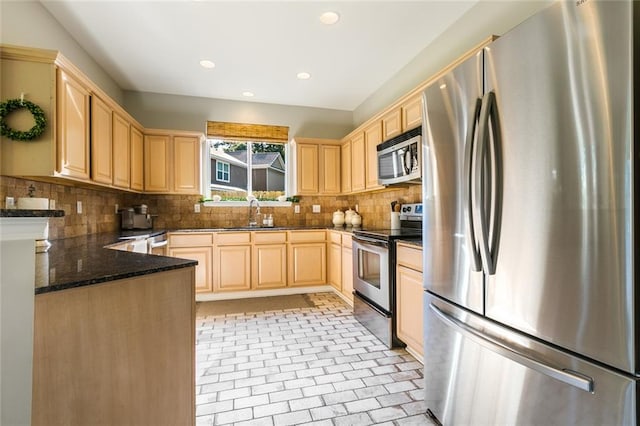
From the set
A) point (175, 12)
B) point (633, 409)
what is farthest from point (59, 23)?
point (633, 409)

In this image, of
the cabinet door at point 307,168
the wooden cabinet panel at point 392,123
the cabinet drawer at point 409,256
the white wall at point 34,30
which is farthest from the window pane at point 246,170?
the cabinet drawer at point 409,256

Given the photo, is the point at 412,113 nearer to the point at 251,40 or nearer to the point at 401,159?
the point at 401,159

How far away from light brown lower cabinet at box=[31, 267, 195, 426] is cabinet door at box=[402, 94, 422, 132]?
2.25 meters

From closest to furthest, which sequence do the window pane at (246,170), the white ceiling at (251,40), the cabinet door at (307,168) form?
the white ceiling at (251,40) → the cabinet door at (307,168) → the window pane at (246,170)

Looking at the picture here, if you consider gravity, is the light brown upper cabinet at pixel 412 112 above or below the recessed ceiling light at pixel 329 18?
below

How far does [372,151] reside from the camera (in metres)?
3.53

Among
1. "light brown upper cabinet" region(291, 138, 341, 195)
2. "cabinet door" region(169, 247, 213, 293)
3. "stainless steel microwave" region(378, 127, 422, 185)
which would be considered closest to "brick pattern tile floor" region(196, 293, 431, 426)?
"cabinet door" region(169, 247, 213, 293)

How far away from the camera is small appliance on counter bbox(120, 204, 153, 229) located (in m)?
3.67

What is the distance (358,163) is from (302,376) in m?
2.70

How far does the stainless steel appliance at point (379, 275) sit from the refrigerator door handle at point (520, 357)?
0.98m

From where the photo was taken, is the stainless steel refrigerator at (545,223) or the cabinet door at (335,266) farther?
the cabinet door at (335,266)

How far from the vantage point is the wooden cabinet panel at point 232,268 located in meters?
3.75

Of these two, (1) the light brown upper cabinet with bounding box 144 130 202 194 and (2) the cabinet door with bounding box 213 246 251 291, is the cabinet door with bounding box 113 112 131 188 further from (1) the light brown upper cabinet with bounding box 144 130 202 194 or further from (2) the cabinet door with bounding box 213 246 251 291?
(2) the cabinet door with bounding box 213 246 251 291

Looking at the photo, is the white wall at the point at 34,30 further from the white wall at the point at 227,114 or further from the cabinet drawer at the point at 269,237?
the cabinet drawer at the point at 269,237
